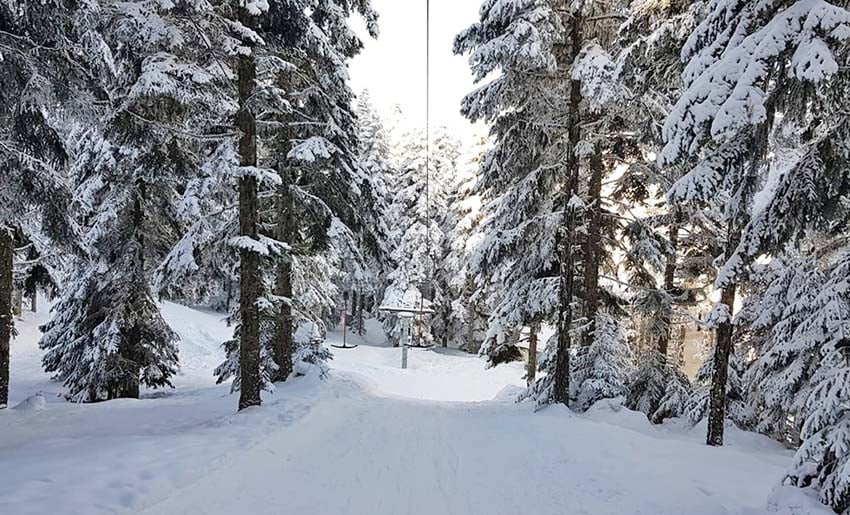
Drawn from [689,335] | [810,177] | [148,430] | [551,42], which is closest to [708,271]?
[551,42]

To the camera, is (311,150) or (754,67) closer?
(754,67)

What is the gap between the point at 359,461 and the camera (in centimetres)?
643

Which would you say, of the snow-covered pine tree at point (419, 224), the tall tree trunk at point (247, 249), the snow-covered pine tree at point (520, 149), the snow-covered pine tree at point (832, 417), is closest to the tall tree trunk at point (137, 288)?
the tall tree trunk at point (247, 249)

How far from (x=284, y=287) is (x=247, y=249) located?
3.82m

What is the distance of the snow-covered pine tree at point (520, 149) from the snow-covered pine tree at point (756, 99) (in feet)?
14.8

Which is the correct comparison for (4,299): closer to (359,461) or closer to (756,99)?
(359,461)

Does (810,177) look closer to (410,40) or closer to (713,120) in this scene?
(713,120)

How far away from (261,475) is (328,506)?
3.70ft

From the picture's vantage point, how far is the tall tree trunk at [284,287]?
11133 millimetres

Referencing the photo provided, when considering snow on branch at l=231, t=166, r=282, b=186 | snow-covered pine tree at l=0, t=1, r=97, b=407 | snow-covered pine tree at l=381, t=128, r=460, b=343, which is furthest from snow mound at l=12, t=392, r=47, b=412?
snow-covered pine tree at l=381, t=128, r=460, b=343

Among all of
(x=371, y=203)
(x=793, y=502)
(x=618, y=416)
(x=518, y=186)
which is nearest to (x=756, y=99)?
(x=793, y=502)

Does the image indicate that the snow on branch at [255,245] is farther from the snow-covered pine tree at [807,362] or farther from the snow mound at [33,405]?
the snow-covered pine tree at [807,362]

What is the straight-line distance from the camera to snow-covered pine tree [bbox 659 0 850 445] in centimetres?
389

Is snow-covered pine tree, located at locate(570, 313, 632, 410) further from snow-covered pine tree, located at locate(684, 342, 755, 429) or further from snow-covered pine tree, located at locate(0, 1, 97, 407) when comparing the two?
snow-covered pine tree, located at locate(0, 1, 97, 407)
